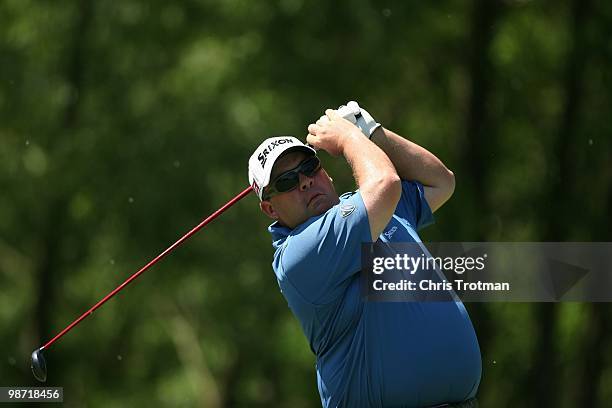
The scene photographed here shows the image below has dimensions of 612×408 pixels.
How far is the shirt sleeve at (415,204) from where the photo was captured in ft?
16.6

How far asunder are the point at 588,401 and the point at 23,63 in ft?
→ 28.4

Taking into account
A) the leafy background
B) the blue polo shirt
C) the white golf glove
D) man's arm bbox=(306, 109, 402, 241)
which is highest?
the leafy background

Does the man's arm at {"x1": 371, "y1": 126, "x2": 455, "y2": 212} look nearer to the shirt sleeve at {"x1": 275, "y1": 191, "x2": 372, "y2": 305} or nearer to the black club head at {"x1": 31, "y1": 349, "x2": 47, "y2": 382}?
the shirt sleeve at {"x1": 275, "y1": 191, "x2": 372, "y2": 305}

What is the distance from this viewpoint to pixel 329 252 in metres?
4.45

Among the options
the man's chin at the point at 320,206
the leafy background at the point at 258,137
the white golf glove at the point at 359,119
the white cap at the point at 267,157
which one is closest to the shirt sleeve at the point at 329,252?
the man's chin at the point at 320,206

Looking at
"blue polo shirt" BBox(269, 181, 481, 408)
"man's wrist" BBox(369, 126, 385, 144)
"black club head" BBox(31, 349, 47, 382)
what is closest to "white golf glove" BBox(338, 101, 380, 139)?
"man's wrist" BBox(369, 126, 385, 144)

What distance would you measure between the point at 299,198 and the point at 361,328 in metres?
0.57

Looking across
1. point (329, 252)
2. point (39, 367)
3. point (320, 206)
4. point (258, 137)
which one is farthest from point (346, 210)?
point (258, 137)

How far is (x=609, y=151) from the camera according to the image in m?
14.8

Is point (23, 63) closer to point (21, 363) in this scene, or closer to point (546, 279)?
point (21, 363)

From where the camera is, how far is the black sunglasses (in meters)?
4.69

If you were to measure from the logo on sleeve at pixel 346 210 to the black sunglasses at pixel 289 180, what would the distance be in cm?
31

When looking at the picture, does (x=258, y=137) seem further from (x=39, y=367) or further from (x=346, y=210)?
(x=346, y=210)

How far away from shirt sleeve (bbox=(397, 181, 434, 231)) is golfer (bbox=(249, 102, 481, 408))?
0.26 metres
